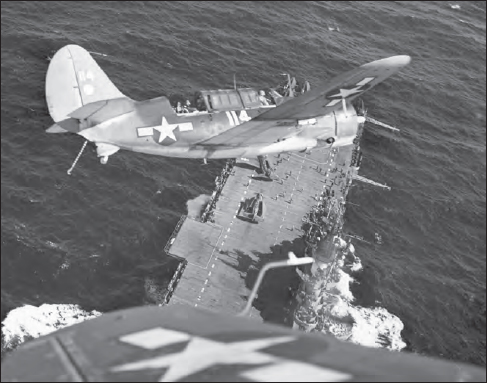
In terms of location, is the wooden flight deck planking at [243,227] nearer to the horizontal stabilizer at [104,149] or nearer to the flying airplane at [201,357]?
the horizontal stabilizer at [104,149]

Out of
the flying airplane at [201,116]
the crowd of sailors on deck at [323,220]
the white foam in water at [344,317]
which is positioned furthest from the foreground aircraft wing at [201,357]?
the crowd of sailors on deck at [323,220]

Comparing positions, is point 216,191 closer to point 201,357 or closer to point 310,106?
point 310,106

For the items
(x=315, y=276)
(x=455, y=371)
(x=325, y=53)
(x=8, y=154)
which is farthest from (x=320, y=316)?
(x=325, y=53)

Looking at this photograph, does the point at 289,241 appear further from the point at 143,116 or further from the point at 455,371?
the point at 455,371

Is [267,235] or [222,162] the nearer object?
[267,235]

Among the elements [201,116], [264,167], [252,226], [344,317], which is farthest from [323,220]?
[201,116]
